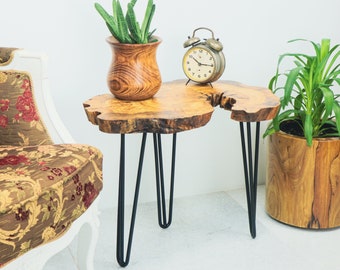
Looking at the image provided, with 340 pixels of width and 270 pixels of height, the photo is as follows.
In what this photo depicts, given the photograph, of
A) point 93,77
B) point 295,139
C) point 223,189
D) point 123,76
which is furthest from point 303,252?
point 93,77

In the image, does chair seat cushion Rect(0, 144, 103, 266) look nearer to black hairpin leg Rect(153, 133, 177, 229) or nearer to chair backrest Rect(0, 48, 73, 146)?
chair backrest Rect(0, 48, 73, 146)

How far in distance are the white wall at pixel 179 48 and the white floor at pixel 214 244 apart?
7.8 inches

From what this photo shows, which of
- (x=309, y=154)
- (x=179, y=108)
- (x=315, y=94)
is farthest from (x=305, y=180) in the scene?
(x=179, y=108)

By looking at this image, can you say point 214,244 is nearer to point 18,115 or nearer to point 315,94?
point 315,94

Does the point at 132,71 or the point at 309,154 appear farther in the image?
the point at 309,154

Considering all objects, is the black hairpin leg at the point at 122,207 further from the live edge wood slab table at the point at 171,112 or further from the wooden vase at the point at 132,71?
the wooden vase at the point at 132,71

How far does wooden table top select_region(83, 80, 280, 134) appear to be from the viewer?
5.45 feet

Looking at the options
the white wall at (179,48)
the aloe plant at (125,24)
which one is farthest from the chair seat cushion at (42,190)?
the white wall at (179,48)

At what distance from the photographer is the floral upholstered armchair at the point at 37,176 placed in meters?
1.31

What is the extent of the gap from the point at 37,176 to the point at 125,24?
2.14ft

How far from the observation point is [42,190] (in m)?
1.35

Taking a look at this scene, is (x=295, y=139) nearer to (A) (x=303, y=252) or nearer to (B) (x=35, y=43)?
(A) (x=303, y=252)

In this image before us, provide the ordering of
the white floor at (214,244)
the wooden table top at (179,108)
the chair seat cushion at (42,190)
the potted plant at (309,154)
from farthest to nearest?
the potted plant at (309,154) → the white floor at (214,244) → the wooden table top at (179,108) → the chair seat cushion at (42,190)

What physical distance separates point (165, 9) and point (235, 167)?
2.64 ft
